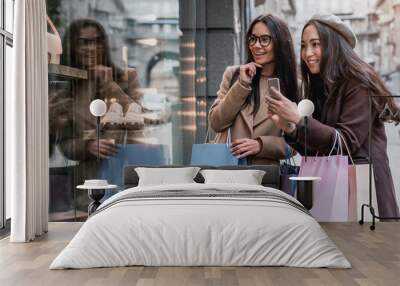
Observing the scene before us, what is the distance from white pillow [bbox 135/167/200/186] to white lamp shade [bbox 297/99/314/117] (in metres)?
1.42

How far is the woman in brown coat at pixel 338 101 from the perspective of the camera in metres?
7.22

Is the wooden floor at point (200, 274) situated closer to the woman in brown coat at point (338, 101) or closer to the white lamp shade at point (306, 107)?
the woman in brown coat at point (338, 101)

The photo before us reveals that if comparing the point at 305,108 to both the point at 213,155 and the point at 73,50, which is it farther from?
the point at 73,50

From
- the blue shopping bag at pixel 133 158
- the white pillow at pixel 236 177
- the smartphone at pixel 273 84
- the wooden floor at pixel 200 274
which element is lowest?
the wooden floor at pixel 200 274

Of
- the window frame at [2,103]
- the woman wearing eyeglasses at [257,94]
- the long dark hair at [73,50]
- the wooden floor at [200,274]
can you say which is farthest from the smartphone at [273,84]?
the window frame at [2,103]

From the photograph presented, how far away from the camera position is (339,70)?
7277 millimetres

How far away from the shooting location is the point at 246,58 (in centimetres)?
737

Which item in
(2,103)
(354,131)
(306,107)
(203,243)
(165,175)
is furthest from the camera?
(354,131)

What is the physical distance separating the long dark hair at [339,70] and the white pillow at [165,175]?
1.72 metres

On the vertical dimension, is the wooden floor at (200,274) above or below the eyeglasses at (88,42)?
→ below

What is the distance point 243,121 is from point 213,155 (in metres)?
0.55

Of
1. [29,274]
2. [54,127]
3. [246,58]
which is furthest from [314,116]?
[29,274]

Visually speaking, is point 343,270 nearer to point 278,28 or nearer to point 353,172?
point 353,172

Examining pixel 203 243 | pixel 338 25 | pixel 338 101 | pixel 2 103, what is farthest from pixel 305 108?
pixel 2 103
